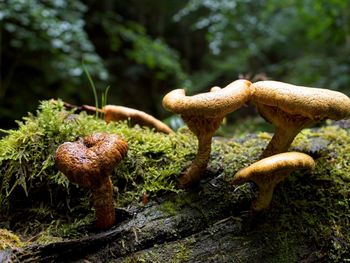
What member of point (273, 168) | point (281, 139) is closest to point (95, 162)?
point (273, 168)

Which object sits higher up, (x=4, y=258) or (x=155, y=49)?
(x=155, y=49)

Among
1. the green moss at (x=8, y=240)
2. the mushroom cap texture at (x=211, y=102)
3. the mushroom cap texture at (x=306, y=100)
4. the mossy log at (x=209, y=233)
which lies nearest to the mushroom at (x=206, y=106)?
the mushroom cap texture at (x=211, y=102)

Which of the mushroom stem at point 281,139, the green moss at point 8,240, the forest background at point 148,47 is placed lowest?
the green moss at point 8,240

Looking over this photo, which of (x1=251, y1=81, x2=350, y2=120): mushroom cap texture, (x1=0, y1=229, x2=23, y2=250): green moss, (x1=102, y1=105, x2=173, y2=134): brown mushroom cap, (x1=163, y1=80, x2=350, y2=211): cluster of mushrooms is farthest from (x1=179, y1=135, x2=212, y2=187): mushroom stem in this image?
(x1=0, y1=229, x2=23, y2=250): green moss

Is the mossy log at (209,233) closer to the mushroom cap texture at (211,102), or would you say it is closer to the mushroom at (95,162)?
the mushroom at (95,162)

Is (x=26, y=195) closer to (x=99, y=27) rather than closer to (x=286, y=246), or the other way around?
(x=286, y=246)

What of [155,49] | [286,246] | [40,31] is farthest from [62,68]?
[286,246]
